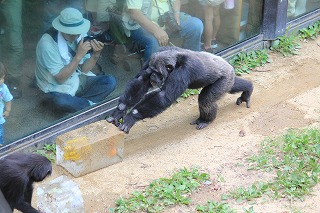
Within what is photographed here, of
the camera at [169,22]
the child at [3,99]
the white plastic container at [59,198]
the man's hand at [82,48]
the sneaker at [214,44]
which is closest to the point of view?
the white plastic container at [59,198]

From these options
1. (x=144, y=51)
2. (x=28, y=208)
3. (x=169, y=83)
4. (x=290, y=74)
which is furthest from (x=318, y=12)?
(x=28, y=208)

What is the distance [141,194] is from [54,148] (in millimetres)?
1631

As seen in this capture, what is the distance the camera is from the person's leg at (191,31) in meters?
10.0

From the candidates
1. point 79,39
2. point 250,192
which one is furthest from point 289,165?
point 79,39

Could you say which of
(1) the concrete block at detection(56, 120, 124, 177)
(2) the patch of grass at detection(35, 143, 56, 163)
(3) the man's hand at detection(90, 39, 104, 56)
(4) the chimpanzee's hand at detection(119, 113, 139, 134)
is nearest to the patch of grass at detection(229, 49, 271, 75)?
(3) the man's hand at detection(90, 39, 104, 56)

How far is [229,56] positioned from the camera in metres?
10.7

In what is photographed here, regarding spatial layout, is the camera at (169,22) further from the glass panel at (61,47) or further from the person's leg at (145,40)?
the person's leg at (145,40)

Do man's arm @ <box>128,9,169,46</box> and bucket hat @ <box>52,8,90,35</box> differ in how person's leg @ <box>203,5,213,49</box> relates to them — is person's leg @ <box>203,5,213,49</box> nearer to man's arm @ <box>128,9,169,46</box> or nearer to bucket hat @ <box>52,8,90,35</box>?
man's arm @ <box>128,9,169,46</box>

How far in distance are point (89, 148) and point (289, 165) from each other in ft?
7.53

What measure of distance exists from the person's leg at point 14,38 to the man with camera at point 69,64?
0.85ft

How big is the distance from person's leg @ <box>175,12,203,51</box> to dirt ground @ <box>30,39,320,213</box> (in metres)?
0.85

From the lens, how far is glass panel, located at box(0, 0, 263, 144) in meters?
8.13

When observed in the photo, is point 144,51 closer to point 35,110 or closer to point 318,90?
point 35,110

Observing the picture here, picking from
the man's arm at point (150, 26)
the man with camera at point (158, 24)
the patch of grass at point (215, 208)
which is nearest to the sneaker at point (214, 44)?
the man with camera at point (158, 24)
